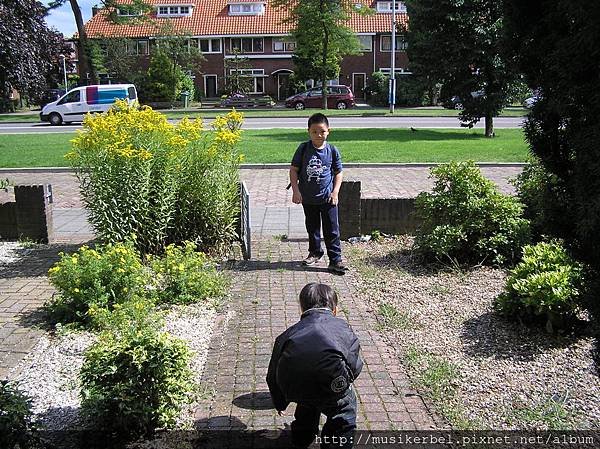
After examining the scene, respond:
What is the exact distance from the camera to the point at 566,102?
9.49 ft

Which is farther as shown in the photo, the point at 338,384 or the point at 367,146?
the point at 367,146

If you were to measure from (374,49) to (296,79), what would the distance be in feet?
28.7

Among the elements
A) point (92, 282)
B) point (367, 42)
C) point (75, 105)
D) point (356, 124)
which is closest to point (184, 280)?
point (92, 282)

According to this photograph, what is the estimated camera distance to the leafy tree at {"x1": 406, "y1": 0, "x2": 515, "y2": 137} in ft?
62.2

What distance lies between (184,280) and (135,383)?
2.39 meters

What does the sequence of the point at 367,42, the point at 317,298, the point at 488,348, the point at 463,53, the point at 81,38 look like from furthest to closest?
the point at 367,42 → the point at 81,38 → the point at 463,53 → the point at 488,348 → the point at 317,298

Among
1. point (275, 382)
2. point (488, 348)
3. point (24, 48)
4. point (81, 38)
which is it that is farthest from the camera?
point (81, 38)

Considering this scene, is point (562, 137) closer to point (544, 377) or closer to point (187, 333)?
point (544, 377)

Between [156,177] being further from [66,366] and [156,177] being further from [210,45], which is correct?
[210,45]

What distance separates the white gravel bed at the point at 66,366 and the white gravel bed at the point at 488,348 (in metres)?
1.53

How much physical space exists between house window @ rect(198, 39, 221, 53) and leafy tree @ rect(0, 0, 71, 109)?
117ft

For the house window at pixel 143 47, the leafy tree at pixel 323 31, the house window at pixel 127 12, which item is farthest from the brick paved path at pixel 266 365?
the house window at pixel 143 47

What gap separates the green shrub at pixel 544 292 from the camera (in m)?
4.58

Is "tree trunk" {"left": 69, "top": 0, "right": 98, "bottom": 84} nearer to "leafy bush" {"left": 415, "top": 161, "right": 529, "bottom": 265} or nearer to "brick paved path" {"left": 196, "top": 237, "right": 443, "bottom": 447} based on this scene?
"brick paved path" {"left": 196, "top": 237, "right": 443, "bottom": 447}
